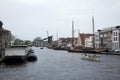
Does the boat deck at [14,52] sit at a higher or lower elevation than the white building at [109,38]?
lower

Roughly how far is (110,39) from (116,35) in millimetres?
10840

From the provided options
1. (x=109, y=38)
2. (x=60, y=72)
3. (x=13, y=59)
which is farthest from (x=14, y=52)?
(x=109, y=38)

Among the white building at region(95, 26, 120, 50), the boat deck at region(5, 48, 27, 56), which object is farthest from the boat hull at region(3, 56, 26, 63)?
the white building at region(95, 26, 120, 50)

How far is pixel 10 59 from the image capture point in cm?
7725

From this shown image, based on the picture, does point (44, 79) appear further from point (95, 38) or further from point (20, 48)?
point (95, 38)

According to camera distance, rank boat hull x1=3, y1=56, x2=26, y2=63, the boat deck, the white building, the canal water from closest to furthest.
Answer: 1. the canal water
2. boat hull x1=3, y1=56, x2=26, y2=63
3. the boat deck
4. the white building

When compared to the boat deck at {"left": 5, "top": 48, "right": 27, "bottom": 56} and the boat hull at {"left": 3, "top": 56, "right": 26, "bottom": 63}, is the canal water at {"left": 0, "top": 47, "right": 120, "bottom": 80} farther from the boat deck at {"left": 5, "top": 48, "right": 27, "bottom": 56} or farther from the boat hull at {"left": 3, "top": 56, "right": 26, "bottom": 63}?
the boat deck at {"left": 5, "top": 48, "right": 27, "bottom": 56}

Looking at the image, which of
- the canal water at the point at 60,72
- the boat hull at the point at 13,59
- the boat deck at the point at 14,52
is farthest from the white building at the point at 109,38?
the canal water at the point at 60,72

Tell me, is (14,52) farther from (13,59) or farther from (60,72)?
(60,72)

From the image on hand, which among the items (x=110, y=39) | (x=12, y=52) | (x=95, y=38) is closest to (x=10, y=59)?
(x=12, y=52)

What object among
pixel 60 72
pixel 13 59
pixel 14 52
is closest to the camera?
pixel 60 72

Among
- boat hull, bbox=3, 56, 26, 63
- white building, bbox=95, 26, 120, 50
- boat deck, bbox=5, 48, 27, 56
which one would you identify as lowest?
boat hull, bbox=3, 56, 26, 63

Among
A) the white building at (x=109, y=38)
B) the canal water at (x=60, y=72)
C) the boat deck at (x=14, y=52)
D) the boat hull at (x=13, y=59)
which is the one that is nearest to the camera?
the canal water at (x=60, y=72)

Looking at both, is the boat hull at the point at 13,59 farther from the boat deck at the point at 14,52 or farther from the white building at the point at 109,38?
the white building at the point at 109,38
